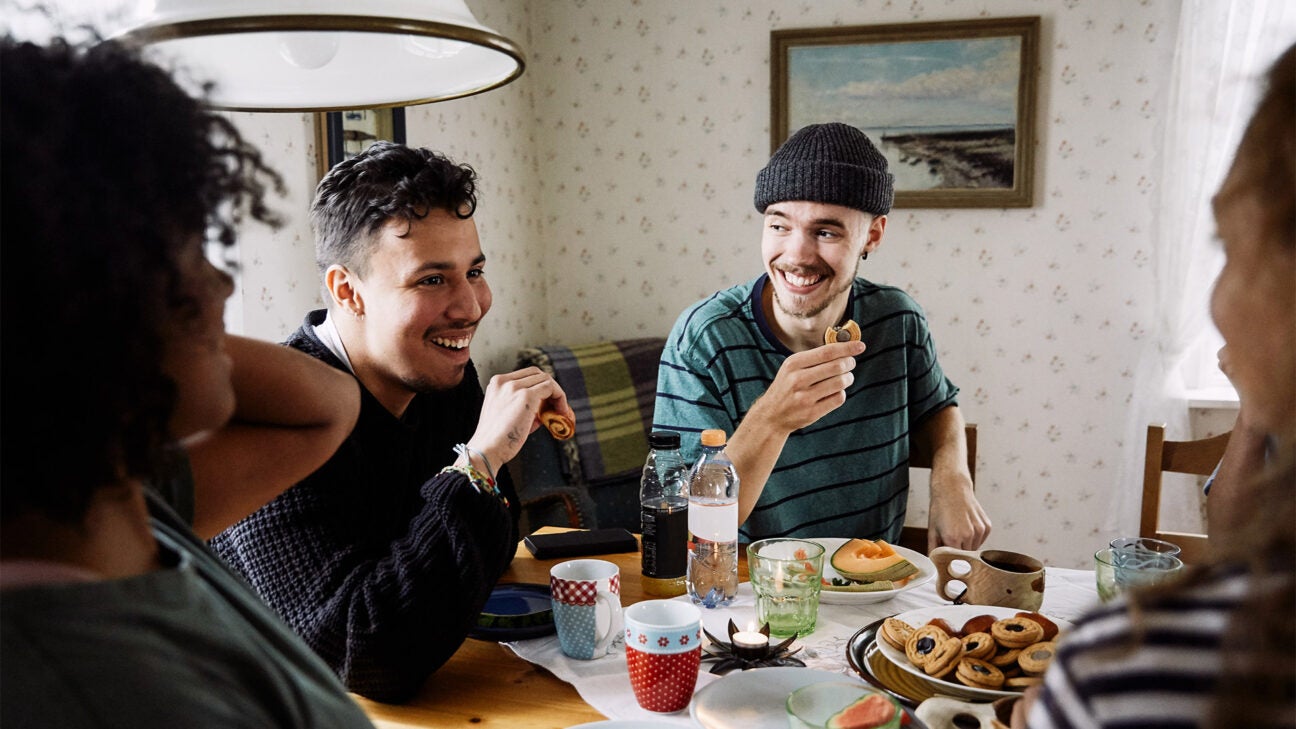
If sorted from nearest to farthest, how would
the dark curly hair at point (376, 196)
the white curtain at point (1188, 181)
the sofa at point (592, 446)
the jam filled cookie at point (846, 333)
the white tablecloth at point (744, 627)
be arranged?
the white tablecloth at point (744, 627), the dark curly hair at point (376, 196), the jam filled cookie at point (846, 333), the white curtain at point (1188, 181), the sofa at point (592, 446)

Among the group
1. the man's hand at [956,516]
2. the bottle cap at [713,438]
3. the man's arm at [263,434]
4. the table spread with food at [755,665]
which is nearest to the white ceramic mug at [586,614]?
the table spread with food at [755,665]

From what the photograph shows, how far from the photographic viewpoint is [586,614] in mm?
1140

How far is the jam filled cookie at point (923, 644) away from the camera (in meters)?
1.05

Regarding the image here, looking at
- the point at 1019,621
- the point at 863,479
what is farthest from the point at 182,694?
the point at 863,479

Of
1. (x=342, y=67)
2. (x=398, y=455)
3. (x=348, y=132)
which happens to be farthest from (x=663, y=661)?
(x=348, y=132)

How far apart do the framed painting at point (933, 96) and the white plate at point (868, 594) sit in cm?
202

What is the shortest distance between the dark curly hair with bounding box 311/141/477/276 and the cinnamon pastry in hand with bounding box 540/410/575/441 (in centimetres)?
36

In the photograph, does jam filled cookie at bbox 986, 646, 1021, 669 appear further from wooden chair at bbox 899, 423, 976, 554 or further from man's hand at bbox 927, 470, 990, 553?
wooden chair at bbox 899, 423, 976, 554

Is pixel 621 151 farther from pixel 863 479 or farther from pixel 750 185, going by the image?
pixel 863 479

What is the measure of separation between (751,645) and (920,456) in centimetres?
99

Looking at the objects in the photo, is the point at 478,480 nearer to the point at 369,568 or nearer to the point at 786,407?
the point at 369,568

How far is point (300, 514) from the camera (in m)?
1.17

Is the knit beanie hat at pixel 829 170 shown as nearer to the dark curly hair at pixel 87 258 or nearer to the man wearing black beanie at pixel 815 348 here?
the man wearing black beanie at pixel 815 348

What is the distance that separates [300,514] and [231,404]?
598 mm
